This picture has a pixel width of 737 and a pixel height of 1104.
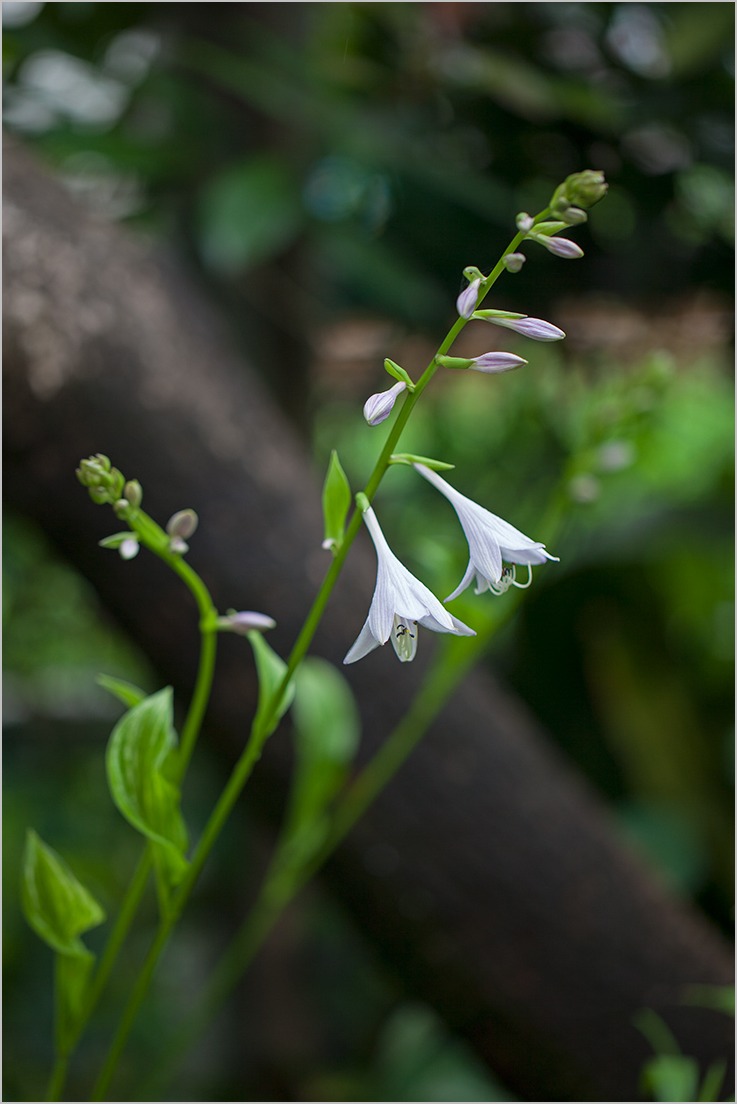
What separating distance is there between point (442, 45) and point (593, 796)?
62 cm

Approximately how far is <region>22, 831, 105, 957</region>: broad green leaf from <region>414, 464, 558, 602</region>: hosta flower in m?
0.15

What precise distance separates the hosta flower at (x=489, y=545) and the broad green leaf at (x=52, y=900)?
0.15 metres

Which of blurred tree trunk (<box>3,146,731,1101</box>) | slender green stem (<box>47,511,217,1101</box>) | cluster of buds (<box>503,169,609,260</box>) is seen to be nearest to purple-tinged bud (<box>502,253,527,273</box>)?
cluster of buds (<box>503,169,609,260</box>)

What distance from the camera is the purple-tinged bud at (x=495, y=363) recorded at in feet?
0.63

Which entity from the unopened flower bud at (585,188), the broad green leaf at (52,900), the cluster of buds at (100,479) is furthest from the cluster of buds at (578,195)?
the broad green leaf at (52,900)

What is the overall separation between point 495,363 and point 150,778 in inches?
5.6

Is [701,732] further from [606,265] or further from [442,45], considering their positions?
[442,45]

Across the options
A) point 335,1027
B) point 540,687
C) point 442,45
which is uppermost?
point 442,45

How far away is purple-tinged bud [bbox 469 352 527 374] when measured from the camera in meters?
0.19

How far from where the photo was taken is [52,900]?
0.26m

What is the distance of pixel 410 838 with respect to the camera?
20.9 inches

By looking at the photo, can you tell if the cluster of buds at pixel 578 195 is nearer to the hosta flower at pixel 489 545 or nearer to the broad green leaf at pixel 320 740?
the hosta flower at pixel 489 545

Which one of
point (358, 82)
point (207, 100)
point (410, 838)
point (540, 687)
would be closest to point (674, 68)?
point (358, 82)

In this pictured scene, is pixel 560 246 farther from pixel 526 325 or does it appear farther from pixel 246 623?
pixel 246 623
